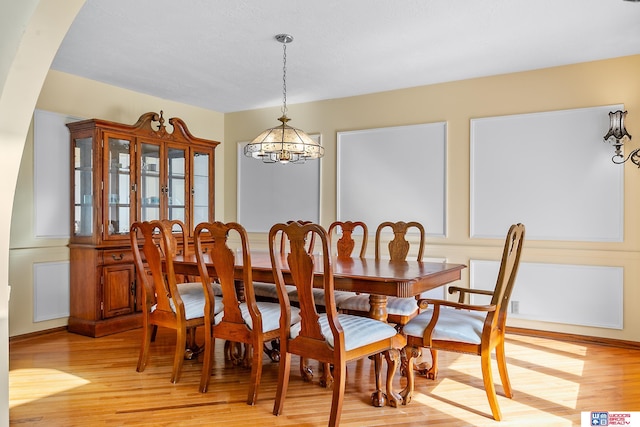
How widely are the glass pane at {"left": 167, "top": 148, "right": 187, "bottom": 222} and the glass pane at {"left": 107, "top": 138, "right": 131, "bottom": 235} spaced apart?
0.52m

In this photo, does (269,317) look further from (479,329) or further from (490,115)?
(490,115)

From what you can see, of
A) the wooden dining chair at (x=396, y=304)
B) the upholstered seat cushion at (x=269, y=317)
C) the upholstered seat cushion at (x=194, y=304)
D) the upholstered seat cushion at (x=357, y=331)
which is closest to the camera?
the upholstered seat cushion at (x=357, y=331)

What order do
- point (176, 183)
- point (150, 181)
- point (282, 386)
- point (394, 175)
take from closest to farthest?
point (282, 386) < point (150, 181) < point (394, 175) < point (176, 183)

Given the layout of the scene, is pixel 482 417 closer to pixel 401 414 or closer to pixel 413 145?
pixel 401 414

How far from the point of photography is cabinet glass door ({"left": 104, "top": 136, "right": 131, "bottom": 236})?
14.1 feet

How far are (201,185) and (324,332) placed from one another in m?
3.45

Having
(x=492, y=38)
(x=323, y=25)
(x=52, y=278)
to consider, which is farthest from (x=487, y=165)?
(x=52, y=278)

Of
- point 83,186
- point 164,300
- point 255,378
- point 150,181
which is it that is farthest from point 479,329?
point 83,186

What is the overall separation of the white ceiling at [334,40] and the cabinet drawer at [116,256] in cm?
167

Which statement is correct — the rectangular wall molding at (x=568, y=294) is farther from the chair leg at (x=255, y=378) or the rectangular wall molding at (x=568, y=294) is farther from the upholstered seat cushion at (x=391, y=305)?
the chair leg at (x=255, y=378)

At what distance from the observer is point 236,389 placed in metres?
2.83

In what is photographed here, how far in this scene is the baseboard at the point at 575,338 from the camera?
150 inches

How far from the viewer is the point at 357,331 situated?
2383 mm

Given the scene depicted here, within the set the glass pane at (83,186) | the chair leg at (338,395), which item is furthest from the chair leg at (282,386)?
the glass pane at (83,186)
